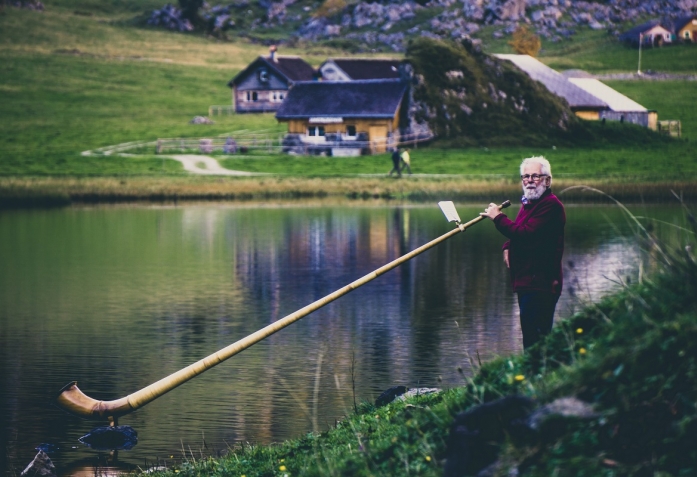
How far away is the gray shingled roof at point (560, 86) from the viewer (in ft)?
322

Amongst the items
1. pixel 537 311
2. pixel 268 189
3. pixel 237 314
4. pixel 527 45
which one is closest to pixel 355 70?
pixel 527 45

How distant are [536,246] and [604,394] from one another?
13.5 ft

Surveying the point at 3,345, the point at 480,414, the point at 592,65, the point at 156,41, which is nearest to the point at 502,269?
the point at 3,345

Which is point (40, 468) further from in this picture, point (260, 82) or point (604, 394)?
point (260, 82)

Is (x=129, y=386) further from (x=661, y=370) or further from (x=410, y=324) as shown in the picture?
(x=661, y=370)

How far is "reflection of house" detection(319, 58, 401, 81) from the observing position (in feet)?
380

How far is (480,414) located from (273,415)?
8.10m

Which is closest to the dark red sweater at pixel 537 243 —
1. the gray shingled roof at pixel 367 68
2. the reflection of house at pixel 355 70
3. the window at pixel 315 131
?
the window at pixel 315 131

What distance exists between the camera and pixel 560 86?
100812 millimetres

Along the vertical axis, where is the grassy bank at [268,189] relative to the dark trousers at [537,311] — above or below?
below

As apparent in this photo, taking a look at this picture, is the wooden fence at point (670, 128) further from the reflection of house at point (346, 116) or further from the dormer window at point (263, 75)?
the dormer window at point (263, 75)

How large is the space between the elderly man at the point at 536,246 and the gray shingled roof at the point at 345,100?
74319 millimetres

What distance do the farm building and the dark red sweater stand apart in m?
84.7

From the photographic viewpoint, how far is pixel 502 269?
3394cm
